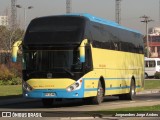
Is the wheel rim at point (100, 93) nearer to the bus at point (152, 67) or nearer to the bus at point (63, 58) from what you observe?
the bus at point (63, 58)

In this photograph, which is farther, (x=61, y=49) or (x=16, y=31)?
(x=16, y=31)

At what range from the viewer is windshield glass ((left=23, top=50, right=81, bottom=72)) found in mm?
20328

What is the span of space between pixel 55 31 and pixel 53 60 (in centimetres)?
130

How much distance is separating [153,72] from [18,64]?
88.1 feet

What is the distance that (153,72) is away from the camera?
220 feet

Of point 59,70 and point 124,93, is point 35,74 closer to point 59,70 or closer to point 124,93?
point 59,70

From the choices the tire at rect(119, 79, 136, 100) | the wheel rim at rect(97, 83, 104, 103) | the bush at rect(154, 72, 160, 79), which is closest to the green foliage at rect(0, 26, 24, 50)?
the bush at rect(154, 72, 160, 79)

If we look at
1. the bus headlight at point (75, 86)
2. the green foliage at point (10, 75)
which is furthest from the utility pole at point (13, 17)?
the bus headlight at point (75, 86)

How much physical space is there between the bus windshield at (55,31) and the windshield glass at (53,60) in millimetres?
414

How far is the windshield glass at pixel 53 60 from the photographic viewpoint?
20.3 m

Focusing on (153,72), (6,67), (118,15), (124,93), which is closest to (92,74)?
(124,93)

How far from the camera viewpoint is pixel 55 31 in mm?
20859

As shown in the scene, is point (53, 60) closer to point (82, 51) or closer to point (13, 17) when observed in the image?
point (82, 51)

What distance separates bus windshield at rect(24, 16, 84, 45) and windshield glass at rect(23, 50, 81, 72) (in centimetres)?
41
